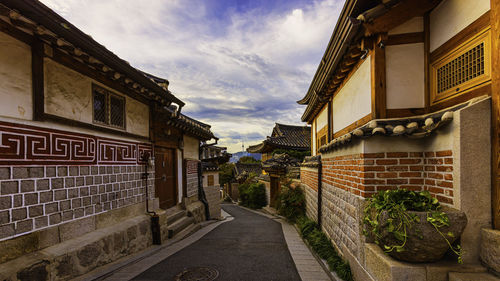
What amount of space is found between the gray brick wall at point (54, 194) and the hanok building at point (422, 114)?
4.89 m

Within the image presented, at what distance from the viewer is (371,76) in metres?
3.92

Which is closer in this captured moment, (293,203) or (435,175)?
(435,175)

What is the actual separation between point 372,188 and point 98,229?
208 inches

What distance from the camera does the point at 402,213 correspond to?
2.70 meters

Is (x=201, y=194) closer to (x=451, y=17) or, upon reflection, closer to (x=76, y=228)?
(x=76, y=228)

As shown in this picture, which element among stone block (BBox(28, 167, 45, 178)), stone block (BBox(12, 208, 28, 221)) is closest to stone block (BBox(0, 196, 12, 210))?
stone block (BBox(12, 208, 28, 221))

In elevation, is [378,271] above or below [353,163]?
below

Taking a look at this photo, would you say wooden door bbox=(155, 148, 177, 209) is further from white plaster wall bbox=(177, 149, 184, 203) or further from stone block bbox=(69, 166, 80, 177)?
stone block bbox=(69, 166, 80, 177)

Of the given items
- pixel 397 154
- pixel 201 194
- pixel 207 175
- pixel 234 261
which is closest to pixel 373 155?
pixel 397 154

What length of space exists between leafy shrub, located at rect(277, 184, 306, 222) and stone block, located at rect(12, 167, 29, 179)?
27.9 feet

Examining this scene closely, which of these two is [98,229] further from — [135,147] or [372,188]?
[372,188]

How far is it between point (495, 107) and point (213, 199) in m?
12.4

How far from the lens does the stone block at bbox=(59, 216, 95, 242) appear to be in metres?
4.14

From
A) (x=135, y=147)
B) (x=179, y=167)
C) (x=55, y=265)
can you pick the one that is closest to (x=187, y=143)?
(x=179, y=167)
